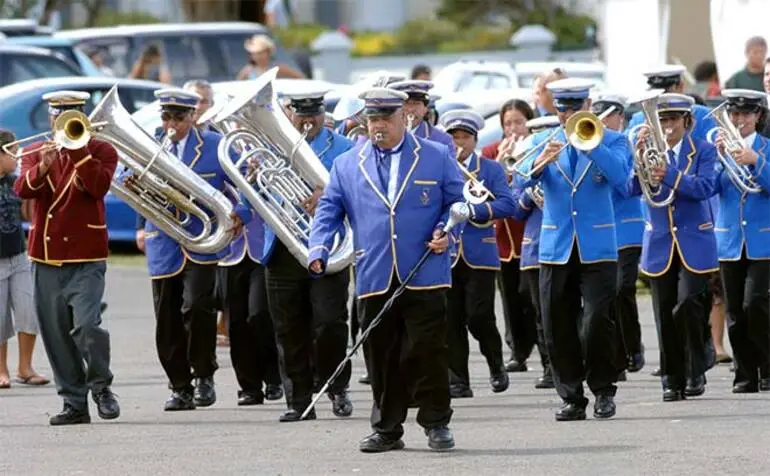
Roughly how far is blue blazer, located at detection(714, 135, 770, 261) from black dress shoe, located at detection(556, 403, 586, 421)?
194 centimetres

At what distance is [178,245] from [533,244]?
7.49 ft

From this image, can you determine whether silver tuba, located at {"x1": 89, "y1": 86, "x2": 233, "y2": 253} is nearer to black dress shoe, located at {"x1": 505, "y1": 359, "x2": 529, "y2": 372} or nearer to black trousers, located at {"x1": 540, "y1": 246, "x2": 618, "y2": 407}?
black trousers, located at {"x1": 540, "y1": 246, "x2": 618, "y2": 407}

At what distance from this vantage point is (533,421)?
13.1 meters

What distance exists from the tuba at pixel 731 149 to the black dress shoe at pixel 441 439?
3109 mm

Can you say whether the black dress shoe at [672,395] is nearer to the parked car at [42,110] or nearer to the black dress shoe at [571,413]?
the black dress shoe at [571,413]

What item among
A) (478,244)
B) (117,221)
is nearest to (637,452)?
(478,244)

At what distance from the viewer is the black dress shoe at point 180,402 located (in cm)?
1415

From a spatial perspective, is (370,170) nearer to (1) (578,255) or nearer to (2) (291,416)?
(1) (578,255)

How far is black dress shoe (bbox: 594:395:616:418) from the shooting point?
1309 cm

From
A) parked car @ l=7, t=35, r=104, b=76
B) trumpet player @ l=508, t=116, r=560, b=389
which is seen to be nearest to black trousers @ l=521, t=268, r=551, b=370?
trumpet player @ l=508, t=116, r=560, b=389

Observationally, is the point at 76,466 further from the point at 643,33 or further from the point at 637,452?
the point at 643,33

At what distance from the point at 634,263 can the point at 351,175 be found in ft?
13.0

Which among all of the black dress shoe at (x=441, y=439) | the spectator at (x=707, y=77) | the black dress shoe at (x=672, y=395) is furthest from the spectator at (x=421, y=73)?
the black dress shoe at (x=441, y=439)

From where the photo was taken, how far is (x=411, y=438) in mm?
12508
